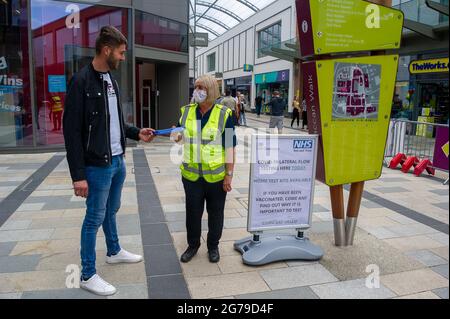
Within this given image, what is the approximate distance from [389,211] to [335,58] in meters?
2.75

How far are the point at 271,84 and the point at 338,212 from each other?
28.8m

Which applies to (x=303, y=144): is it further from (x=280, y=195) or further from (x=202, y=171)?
(x=202, y=171)

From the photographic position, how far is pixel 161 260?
372 cm

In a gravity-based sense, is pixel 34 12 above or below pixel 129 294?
above

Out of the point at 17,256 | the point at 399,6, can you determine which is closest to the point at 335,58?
the point at 17,256

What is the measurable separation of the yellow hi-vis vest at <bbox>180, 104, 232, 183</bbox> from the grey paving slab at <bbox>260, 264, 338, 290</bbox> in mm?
941

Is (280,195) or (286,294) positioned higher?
(280,195)

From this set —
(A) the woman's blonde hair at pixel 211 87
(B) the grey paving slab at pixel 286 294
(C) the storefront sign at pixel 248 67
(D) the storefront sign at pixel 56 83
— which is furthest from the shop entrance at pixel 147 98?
(C) the storefront sign at pixel 248 67

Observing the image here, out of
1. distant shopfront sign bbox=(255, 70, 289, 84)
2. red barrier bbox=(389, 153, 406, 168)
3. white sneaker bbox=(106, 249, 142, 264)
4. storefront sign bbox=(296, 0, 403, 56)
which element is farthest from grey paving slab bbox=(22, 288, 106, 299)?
distant shopfront sign bbox=(255, 70, 289, 84)

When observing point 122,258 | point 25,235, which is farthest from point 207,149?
point 25,235

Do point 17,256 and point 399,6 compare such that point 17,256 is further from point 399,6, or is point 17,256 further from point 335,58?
point 399,6

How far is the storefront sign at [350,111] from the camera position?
3604 mm

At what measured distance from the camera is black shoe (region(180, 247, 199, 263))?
3672 mm

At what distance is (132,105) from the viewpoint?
1144 cm
